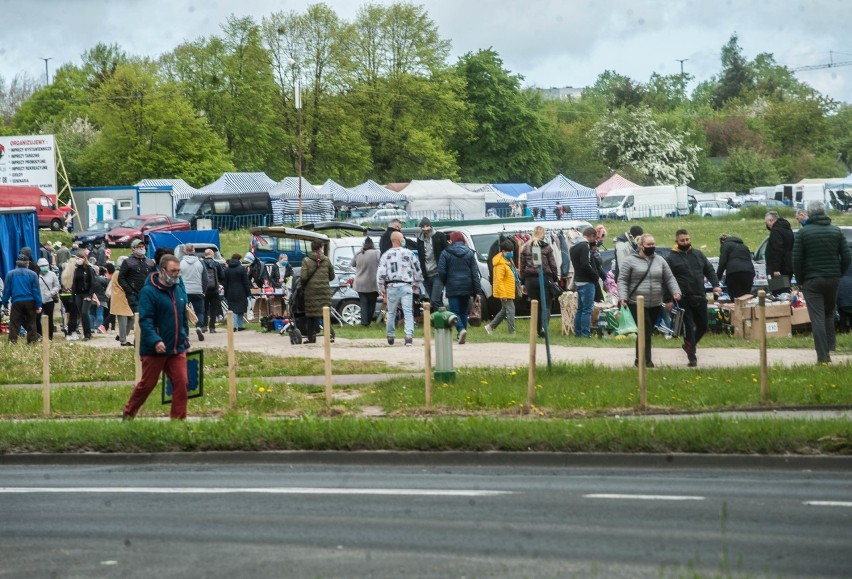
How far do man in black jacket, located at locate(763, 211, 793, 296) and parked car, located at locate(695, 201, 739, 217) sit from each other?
→ 47.9 metres

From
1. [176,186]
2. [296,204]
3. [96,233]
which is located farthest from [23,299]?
[176,186]

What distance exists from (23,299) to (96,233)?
3704cm

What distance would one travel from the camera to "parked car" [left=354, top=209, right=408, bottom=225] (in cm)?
6288

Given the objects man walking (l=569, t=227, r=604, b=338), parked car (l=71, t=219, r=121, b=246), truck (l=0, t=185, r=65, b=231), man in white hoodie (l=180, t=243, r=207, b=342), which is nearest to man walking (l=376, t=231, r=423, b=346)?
man walking (l=569, t=227, r=604, b=338)

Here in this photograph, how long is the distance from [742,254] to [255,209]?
46555mm

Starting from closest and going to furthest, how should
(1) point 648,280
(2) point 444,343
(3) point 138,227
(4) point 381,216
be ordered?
(2) point 444,343 < (1) point 648,280 < (3) point 138,227 < (4) point 381,216

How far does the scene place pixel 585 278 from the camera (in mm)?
21641

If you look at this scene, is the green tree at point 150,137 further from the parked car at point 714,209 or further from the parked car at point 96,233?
the parked car at point 714,209

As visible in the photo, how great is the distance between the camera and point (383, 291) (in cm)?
2200

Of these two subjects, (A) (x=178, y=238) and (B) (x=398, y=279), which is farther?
(A) (x=178, y=238)

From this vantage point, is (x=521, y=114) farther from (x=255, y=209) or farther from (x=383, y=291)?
(x=383, y=291)

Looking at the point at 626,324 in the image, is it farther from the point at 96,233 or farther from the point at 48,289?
the point at 96,233

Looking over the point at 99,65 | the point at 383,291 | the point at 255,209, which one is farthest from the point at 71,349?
the point at 99,65

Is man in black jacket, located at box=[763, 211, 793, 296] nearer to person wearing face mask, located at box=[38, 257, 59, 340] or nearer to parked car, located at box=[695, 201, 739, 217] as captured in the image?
person wearing face mask, located at box=[38, 257, 59, 340]
